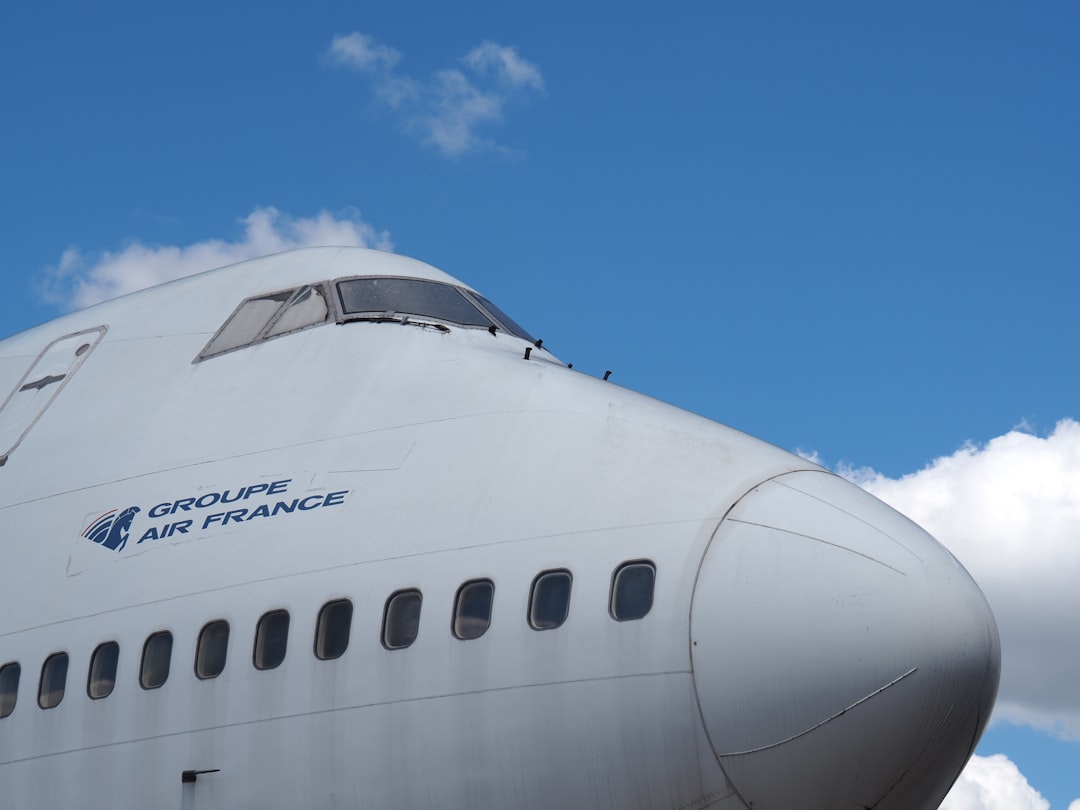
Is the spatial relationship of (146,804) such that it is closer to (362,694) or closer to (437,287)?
(362,694)

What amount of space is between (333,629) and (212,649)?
1.11 m

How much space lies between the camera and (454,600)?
9.78m

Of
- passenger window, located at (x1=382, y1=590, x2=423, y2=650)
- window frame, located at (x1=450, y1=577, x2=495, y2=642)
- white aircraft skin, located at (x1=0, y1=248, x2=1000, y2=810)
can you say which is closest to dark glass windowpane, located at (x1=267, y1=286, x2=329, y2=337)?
white aircraft skin, located at (x1=0, y1=248, x2=1000, y2=810)

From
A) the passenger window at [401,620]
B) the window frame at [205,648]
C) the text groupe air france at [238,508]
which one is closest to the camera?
the passenger window at [401,620]

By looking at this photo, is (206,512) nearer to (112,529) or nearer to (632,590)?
(112,529)

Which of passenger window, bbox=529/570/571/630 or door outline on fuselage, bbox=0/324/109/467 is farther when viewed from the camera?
door outline on fuselage, bbox=0/324/109/467

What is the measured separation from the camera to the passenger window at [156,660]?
35.3 feet

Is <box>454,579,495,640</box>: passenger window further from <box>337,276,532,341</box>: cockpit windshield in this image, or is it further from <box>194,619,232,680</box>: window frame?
<box>337,276,532,341</box>: cockpit windshield

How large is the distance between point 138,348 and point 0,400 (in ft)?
6.41

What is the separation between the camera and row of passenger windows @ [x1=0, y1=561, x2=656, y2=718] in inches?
370

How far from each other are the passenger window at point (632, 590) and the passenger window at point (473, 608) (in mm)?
901

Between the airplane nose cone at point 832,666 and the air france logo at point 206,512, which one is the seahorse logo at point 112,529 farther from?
the airplane nose cone at point 832,666

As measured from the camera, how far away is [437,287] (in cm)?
1375

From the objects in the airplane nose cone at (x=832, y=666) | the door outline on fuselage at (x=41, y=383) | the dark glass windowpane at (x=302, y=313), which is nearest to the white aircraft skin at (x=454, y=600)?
the airplane nose cone at (x=832, y=666)
